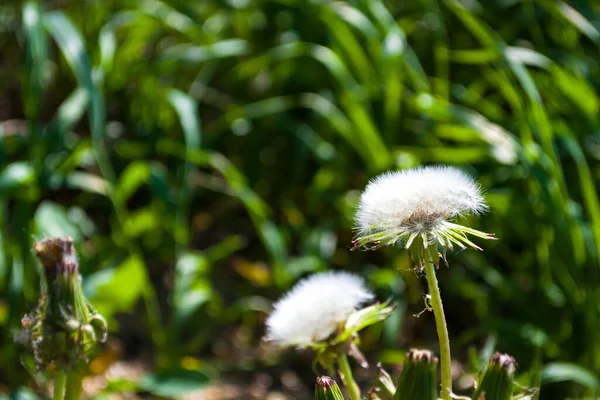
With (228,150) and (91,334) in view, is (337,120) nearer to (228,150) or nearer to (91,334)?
(228,150)

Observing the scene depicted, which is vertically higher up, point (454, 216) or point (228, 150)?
point (454, 216)

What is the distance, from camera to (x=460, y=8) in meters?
2.32

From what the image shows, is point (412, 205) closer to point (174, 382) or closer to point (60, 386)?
point (60, 386)

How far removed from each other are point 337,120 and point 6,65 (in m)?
1.44

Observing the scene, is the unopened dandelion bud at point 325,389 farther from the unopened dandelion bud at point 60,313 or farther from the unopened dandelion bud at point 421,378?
the unopened dandelion bud at point 60,313

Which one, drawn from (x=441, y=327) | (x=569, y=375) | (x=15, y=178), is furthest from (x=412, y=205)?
(x=15, y=178)

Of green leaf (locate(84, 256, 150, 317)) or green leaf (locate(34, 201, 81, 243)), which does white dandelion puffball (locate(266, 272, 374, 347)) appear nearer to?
green leaf (locate(84, 256, 150, 317))

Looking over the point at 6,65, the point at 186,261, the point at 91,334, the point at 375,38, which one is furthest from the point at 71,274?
the point at 6,65

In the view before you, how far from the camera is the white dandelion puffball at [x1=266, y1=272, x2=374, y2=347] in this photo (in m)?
0.97

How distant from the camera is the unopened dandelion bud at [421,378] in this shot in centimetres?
79

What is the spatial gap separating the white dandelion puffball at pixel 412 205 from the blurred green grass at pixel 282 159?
3.52 ft

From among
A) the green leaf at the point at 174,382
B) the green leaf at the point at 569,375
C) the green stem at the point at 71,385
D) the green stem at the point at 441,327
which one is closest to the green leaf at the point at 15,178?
the green leaf at the point at 174,382

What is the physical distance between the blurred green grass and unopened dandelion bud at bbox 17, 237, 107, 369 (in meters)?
0.88

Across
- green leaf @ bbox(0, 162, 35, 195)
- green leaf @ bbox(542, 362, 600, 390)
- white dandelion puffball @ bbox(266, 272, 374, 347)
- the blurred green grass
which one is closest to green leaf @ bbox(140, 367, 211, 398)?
the blurred green grass
